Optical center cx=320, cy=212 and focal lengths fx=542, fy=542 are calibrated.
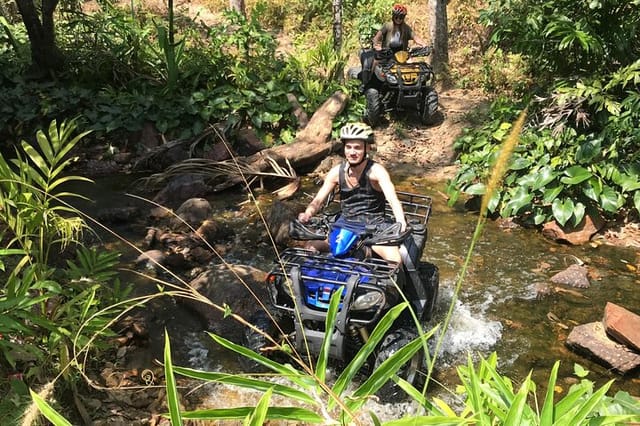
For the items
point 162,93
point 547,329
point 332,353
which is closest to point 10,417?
point 332,353

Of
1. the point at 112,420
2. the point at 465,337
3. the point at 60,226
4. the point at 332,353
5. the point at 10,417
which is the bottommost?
the point at 465,337

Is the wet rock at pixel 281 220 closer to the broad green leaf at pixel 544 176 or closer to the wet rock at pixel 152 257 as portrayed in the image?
the wet rock at pixel 152 257

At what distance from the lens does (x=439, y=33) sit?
11141 millimetres

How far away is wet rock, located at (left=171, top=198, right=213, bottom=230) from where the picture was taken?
6.75 meters

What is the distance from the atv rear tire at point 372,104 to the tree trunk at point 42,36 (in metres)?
5.54

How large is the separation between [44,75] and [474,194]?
7.95 metres

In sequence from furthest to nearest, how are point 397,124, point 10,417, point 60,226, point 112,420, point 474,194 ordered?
point 397,124 → point 474,194 → point 112,420 → point 60,226 → point 10,417

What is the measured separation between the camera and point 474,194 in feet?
23.0

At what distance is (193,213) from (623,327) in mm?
4856

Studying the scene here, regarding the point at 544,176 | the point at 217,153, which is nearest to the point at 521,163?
the point at 544,176

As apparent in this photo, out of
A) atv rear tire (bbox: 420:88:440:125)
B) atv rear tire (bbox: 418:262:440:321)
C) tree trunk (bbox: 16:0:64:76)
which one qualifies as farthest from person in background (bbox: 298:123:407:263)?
Answer: tree trunk (bbox: 16:0:64:76)

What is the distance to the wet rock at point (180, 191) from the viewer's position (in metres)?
7.55

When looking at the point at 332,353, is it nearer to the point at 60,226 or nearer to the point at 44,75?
the point at 60,226

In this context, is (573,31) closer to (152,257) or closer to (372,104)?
(372,104)
